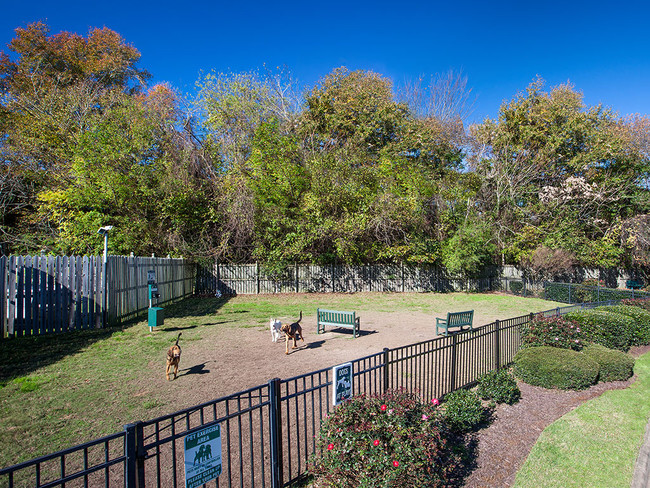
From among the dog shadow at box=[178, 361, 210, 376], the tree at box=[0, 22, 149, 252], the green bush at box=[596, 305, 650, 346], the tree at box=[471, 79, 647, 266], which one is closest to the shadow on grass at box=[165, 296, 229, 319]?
the dog shadow at box=[178, 361, 210, 376]

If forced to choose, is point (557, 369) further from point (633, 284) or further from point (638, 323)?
point (633, 284)

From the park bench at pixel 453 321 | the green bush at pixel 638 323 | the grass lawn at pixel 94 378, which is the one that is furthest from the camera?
the green bush at pixel 638 323

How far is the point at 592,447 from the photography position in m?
5.45

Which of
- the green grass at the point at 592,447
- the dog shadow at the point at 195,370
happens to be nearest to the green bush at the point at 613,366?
the green grass at the point at 592,447

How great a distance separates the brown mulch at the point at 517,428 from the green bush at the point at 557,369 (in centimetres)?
15

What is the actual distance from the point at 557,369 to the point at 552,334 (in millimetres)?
1597

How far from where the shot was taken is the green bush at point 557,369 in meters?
7.68

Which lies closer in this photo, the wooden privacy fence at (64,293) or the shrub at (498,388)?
the shrub at (498,388)

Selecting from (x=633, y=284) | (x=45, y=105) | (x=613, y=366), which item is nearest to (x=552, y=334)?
(x=613, y=366)

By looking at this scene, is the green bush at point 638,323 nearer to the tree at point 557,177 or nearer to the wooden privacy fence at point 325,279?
the wooden privacy fence at point 325,279

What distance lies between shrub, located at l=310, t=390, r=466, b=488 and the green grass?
1.61 metres

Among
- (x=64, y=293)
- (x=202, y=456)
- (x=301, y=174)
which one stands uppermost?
(x=301, y=174)

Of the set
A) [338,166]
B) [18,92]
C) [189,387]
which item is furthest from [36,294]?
[18,92]

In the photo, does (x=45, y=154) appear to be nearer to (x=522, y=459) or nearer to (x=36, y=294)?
(x=36, y=294)
